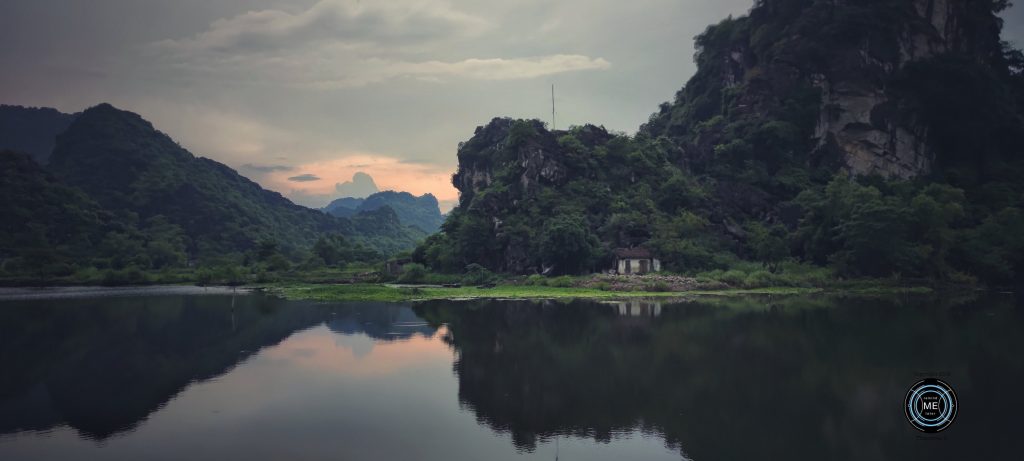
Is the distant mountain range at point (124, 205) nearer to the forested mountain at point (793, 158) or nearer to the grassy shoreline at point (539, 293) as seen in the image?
the grassy shoreline at point (539, 293)

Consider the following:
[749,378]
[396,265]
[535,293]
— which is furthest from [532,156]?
[749,378]

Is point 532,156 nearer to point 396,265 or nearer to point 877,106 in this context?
point 396,265

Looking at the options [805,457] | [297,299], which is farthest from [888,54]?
[805,457]

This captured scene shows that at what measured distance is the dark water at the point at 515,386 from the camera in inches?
613

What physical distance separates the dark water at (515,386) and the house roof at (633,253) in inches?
1098

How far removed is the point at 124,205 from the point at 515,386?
527 ft

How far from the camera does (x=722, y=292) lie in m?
58.0

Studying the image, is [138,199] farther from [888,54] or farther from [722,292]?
[888,54]

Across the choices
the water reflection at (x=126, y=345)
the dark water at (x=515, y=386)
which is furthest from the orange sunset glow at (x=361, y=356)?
the water reflection at (x=126, y=345)

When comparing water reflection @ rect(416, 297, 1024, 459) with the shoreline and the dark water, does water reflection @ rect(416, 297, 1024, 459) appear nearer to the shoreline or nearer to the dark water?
the dark water

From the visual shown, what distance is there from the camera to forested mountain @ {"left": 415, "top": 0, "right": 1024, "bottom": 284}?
70625 mm

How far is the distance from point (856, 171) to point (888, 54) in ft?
56.3

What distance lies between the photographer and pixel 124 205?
5930 inches

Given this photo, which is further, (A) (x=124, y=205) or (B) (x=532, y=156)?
(A) (x=124, y=205)
